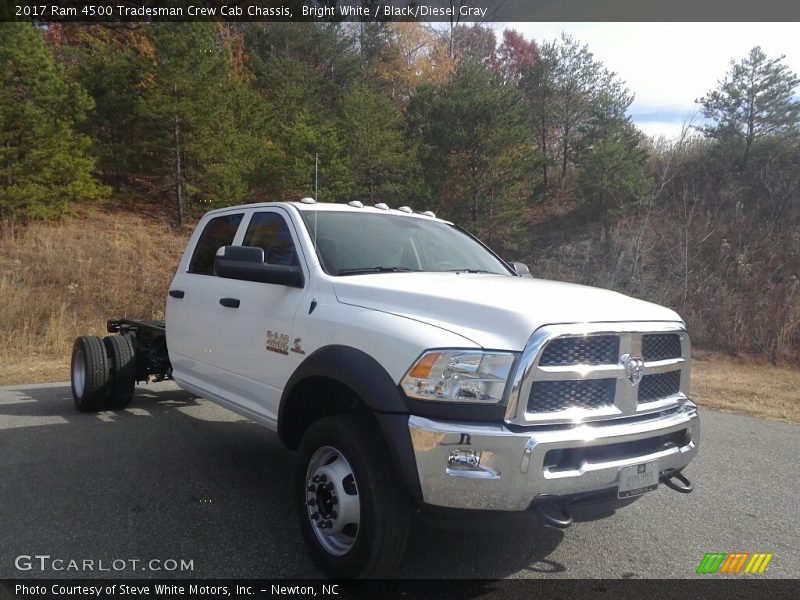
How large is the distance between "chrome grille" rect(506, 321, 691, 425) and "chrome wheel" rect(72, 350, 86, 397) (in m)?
5.29

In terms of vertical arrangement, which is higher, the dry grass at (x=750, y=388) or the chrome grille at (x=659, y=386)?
the chrome grille at (x=659, y=386)

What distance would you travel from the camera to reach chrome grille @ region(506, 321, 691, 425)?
2756mm

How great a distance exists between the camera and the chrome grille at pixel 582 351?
2840mm

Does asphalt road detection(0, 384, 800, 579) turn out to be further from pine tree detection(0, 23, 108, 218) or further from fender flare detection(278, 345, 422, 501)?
Result: pine tree detection(0, 23, 108, 218)

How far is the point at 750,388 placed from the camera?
9.77 meters

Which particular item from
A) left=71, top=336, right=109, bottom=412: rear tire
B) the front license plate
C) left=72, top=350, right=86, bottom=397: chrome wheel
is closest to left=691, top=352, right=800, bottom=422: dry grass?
the front license plate

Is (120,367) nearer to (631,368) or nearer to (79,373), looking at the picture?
(79,373)

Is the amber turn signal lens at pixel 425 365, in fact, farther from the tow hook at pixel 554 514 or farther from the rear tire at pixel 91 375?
the rear tire at pixel 91 375

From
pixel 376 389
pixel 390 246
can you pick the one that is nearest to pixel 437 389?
pixel 376 389

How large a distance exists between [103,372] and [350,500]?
4.34 meters

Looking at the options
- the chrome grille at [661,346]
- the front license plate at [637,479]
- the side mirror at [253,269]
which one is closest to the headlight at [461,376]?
the front license plate at [637,479]

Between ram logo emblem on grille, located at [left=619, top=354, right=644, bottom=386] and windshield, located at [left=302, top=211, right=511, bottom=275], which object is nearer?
ram logo emblem on grille, located at [left=619, top=354, right=644, bottom=386]

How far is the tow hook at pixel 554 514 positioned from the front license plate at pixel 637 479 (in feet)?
1.00

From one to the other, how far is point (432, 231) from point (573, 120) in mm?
28413
